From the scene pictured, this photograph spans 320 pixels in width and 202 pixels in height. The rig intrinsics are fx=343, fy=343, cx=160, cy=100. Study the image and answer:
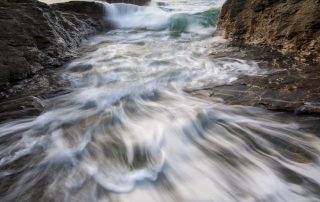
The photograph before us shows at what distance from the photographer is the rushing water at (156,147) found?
3.06 meters

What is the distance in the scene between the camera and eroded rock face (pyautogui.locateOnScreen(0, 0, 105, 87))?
5.93 metres

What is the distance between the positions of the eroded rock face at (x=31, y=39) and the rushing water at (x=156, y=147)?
876mm

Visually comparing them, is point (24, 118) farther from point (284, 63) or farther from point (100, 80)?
point (284, 63)

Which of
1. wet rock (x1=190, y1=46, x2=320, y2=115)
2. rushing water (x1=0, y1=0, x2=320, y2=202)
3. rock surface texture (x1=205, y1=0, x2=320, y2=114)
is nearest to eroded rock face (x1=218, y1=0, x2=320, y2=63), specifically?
rock surface texture (x1=205, y1=0, x2=320, y2=114)

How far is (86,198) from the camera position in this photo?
9.66 ft

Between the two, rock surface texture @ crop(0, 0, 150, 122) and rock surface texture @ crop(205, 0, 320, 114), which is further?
rock surface texture @ crop(0, 0, 150, 122)

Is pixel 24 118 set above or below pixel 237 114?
below

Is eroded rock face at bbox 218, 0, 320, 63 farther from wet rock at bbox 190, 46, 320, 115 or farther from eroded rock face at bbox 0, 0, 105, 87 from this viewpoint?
eroded rock face at bbox 0, 0, 105, 87

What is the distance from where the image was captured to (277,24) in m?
6.90

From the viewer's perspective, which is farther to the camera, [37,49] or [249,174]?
[37,49]

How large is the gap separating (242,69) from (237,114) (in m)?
1.75

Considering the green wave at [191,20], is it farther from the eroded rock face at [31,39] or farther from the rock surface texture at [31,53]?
the eroded rock face at [31,39]

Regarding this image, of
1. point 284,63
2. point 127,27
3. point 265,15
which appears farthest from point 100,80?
point 127,27

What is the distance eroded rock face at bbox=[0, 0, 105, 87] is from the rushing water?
2.87 ft
